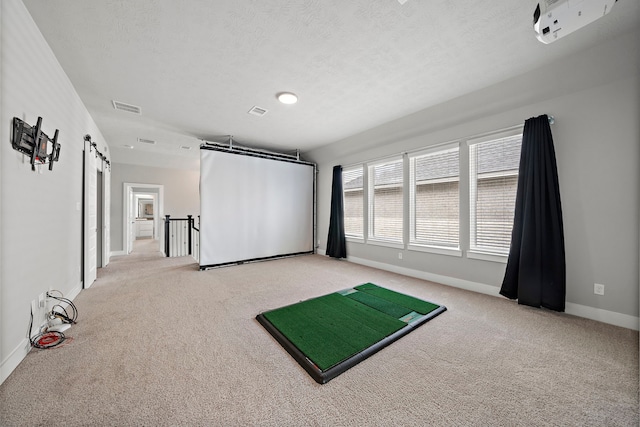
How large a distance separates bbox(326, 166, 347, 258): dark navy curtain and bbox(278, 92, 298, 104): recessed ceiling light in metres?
2.33

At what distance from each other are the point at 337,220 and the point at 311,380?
412cm

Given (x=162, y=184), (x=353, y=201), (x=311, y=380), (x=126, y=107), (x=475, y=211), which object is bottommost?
(x=311, y=380)

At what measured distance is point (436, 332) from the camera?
2.29 meters

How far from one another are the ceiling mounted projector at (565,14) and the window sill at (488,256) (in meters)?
2.51

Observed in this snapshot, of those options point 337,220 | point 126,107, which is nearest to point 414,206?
point 337,220

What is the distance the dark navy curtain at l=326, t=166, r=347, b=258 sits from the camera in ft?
18.2

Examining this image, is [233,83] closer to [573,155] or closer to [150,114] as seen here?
[150,114]

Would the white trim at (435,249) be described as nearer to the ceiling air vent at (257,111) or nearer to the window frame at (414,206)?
the window frame at (414,206)

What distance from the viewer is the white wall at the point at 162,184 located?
265 inches

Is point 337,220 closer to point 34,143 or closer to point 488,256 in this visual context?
point 488,256

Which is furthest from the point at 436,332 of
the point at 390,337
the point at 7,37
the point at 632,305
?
the point at 7,37

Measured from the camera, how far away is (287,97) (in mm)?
3344

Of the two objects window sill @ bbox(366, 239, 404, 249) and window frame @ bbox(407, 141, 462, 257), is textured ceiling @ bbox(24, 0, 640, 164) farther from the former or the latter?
window sill @ bbox(366, 239, 404, 249)

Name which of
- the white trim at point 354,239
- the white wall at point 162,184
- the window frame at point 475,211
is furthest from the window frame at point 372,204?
the white wall at point 162,184
